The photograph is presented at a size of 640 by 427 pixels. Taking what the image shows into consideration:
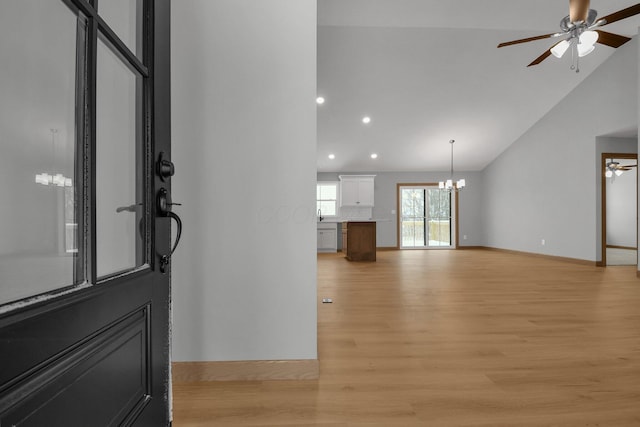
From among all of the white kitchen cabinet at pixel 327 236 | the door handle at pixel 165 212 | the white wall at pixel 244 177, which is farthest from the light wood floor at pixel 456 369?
the white kitchen cabinet at pixel 327 236

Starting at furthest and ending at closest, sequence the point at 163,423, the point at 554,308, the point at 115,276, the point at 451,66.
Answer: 1. the point at 451,66
2. the point at 554,308
3. the point at 163,423
4. the point at 115,276

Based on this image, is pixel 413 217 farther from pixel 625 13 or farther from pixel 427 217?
pixel 625 13

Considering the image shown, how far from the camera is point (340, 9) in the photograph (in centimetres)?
557

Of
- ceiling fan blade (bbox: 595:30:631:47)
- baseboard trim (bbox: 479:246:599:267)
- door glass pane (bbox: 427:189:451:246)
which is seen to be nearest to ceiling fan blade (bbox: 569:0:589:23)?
ceiling fan blade (bbox: 595:30:631:47)

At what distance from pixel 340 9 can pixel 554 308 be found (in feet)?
16.9

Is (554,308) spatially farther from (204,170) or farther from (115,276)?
(115,276)

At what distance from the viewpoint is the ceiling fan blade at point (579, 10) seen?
2784mm

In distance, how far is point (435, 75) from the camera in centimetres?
725

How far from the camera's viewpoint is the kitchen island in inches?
312

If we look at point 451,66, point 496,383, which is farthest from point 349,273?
point 451,66

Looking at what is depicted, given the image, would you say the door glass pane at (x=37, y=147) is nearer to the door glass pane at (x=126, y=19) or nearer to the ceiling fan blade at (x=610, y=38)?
the door glass pane at (x=126, y=19)

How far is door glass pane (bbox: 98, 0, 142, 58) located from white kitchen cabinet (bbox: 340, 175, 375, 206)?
381 inches

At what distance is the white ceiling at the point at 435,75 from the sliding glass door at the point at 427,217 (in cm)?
147

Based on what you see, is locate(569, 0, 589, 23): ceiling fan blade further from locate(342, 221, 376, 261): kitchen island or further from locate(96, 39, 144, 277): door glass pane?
locate(342, 221, 376, 261): kitchen island
